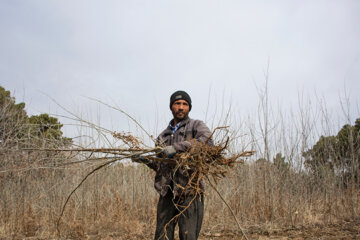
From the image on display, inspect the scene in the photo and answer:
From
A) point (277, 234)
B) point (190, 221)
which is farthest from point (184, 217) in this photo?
point (277, 234)

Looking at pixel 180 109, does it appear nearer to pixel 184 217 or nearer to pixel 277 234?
pixel 184 217

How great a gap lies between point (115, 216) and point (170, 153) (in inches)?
122

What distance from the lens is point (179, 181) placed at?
183 cm

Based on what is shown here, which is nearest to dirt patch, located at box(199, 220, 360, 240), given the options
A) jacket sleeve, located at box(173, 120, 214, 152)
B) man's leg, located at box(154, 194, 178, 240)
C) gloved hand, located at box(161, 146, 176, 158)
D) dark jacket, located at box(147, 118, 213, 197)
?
man's leg, located at box(154, 194, 178, 240)

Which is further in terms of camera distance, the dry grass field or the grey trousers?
the dry grass field

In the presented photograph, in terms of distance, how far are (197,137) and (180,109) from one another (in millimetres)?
311

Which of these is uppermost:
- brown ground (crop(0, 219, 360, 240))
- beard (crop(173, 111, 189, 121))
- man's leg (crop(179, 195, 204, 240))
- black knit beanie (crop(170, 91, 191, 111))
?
black knit beanie (crop(170, 91, 191, 111))

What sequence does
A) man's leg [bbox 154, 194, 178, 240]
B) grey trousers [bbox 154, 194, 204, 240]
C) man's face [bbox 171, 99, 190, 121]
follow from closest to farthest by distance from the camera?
grey trousers [bbox 154, 194, 204, 240]
man's leg [bbox 154, 194, 178, 240]
man's face [bbox 171, 99, 190, 121]

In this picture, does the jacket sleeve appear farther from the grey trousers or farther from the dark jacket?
the grey trousers

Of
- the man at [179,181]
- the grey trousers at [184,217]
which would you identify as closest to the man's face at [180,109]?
the man at [179,181]

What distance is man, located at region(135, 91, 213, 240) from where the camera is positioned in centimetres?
174

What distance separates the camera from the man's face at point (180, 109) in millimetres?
2072

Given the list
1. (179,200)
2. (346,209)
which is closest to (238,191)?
(346,209)

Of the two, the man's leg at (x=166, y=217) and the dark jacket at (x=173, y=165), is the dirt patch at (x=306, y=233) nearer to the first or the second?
the man's leg at (x=166, y=217)
